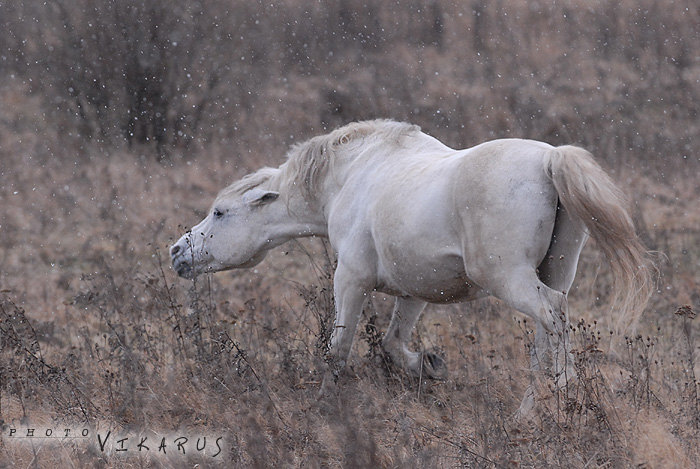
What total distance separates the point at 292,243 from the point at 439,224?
3015mm

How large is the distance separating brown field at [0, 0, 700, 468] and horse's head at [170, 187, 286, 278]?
341 mm

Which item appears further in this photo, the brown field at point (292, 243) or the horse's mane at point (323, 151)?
the horse's mane at point (323, 151)

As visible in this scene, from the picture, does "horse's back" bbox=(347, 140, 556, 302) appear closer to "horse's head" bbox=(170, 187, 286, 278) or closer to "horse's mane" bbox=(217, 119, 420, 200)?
"horse's mane" bbox=(217, 119, 420, 200)

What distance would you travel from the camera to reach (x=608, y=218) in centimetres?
417

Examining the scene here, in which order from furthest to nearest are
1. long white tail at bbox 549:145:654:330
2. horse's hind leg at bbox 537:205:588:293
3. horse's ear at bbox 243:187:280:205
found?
1. horse's ear at bbox 243:187:280:205
2. horse's hind leg at bbox 537:205:588:293
3. long white tail at bbox 549:145:654:330

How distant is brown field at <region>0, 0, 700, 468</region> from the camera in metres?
4.30

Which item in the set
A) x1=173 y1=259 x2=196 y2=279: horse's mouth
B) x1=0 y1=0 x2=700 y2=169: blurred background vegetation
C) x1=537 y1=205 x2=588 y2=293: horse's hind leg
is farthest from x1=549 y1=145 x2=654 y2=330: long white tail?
x1=0 y1=0 x2=700 y2=169: blurred background vegetation

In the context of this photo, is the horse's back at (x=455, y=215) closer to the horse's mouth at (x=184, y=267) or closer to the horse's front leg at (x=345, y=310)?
the horse's front leg at (x=345, y=310)

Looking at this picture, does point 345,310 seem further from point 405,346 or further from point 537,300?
point 537,300

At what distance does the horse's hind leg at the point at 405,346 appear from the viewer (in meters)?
5.65

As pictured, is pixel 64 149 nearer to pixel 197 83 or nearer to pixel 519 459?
pixel 197 83

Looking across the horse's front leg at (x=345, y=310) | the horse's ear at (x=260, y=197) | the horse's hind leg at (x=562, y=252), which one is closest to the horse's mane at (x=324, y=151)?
the horse's ear at (x=260, y=197)

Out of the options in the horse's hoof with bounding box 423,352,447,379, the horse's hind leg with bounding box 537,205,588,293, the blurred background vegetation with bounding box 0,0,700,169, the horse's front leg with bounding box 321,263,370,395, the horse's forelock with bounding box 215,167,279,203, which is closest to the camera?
the horse's hind leg with bounding box 537,205,588,293

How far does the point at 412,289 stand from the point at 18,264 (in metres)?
7.60
